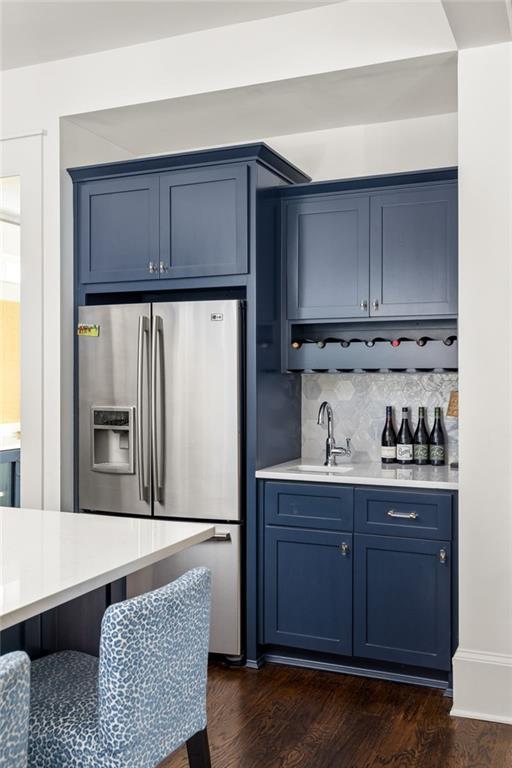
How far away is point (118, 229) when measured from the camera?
3846mm

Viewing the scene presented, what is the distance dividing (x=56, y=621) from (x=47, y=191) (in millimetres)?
2364

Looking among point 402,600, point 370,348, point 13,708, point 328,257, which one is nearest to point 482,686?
point 402,600

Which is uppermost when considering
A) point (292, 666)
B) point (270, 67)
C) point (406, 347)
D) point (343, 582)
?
point (270, 67)

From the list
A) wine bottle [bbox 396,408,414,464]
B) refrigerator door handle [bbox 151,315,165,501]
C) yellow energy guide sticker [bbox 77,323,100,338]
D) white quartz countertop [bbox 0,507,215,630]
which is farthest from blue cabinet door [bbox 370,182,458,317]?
white quartz countertop [bbox 0,507,215,630]

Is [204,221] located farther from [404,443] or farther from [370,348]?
[404,443]

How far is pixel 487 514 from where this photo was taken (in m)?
3.02

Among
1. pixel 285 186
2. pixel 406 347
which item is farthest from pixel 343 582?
pixel 285 186

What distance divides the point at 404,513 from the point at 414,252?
121 cm

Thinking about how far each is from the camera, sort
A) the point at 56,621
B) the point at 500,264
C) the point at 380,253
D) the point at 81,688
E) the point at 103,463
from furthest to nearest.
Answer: the point at 103,463 < the point at 380,253 < the point at 500,264 < the point at 56,621 < the point at 81,688

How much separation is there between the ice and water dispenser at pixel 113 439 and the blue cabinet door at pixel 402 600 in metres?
1.21

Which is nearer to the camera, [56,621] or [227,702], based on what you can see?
[56,621]

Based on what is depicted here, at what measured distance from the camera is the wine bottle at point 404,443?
12.3 feet

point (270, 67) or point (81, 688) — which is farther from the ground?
point (270, 67)

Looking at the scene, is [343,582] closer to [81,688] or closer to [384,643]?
[384,643]
